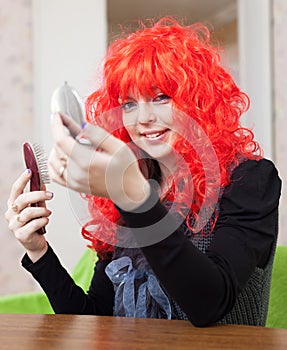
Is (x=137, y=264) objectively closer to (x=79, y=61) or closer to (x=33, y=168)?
(x=33, y=168)

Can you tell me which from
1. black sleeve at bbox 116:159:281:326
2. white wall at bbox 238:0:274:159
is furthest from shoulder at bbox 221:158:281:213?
white wall at bbox 238:0:274:159

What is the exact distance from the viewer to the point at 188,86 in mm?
1180

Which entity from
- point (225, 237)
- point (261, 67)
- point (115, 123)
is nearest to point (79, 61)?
point (261, 67)

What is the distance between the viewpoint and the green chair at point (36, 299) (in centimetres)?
172

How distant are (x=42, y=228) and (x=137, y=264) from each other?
21 cm

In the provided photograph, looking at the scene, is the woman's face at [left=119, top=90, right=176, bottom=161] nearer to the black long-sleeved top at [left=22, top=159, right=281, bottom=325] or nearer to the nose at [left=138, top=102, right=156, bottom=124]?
the nose at [left=138, top=102, right=156, bottom=124]

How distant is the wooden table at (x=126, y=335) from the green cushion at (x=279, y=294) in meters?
0.57

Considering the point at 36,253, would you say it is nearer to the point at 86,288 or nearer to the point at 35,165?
the point at 35,165

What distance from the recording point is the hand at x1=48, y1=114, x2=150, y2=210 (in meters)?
0.78

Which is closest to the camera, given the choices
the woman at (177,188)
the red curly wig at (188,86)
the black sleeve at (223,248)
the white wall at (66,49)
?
the black sleeve at (223,248)

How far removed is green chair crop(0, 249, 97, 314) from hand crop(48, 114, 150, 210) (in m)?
0.92

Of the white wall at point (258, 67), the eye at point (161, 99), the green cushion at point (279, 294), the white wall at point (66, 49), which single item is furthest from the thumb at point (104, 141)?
the white wall at point (258, 67)

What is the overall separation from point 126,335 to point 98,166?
0.23m

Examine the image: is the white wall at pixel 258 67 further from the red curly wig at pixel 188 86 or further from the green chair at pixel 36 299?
the red curly wig at pixel 188 86
